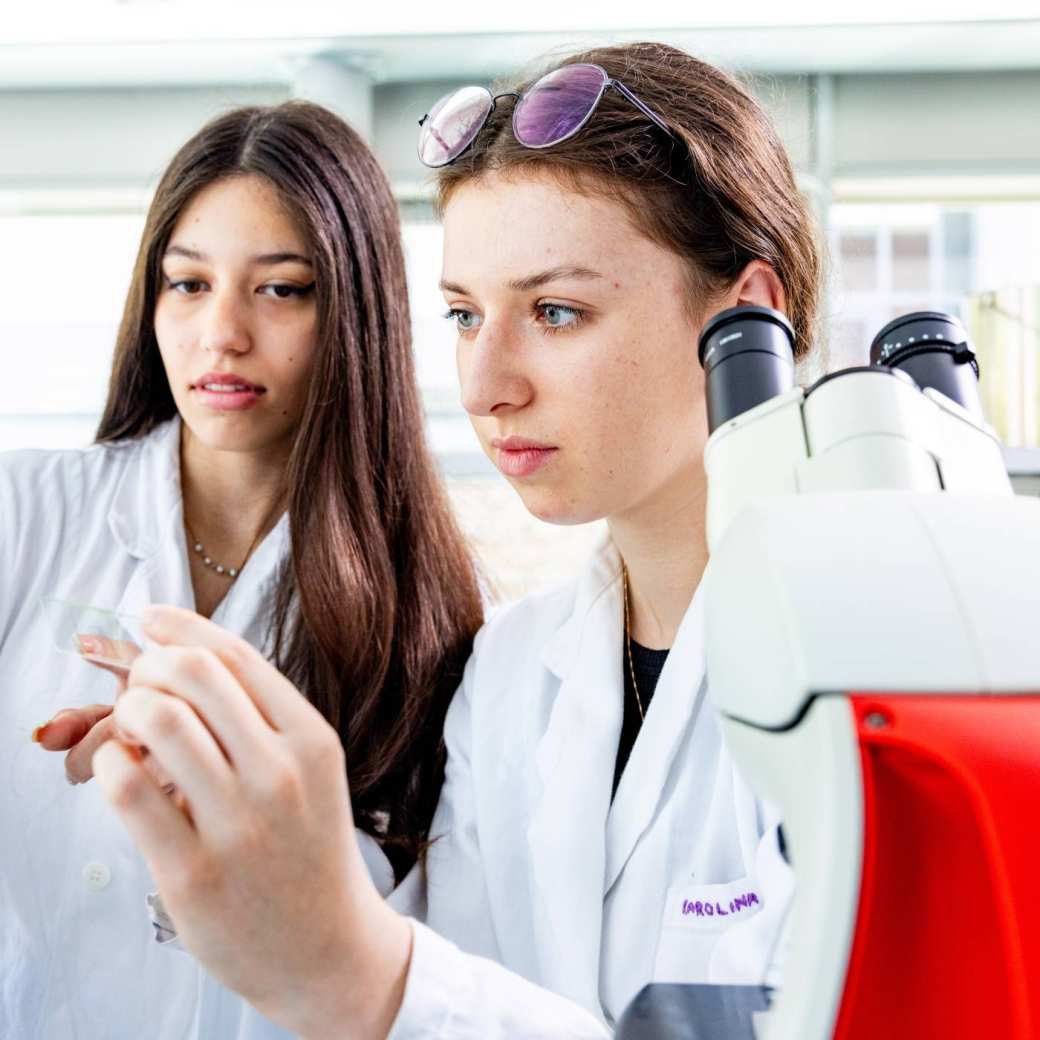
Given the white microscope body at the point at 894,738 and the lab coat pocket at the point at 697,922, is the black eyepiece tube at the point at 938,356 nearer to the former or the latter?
the white microscope body at the point at 894,738

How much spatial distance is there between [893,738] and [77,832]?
1166 millimetres

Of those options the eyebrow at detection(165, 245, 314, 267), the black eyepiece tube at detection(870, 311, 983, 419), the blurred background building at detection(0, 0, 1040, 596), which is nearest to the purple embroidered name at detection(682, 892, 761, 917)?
the black eyepiece tube at detection(870, 311, 983, 419)

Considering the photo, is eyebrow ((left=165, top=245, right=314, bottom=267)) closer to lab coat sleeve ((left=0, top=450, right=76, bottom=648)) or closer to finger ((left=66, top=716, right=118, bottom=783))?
lab coat sleeve ((left=0, top=450, right=76, bottom=648))

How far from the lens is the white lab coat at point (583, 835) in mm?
991

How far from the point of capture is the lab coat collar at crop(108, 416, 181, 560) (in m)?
1.59

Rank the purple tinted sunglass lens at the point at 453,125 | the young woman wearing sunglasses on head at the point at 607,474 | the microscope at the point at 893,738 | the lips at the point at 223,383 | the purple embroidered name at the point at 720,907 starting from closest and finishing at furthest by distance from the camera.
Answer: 1. the microscope at the point at 893,738
2. the purple embroidered name at the point at 720,907
3. the young woman wearing sunglasses on head at the point at 607,474
4. the purple tinted sunglass lens at the point at 453,125
5. the lips at the point at 223,383

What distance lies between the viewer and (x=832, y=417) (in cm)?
A: 58

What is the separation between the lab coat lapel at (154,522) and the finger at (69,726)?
18.7 inches

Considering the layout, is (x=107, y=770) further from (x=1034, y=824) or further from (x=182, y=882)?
(x=1034, y=824)

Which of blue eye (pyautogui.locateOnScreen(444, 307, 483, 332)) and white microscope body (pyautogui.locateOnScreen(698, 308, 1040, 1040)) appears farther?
blue eye (pyautogui.locateOnScreen(444, 307, 483, 332))

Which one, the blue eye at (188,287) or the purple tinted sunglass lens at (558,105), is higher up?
the blue eye at (188,287)

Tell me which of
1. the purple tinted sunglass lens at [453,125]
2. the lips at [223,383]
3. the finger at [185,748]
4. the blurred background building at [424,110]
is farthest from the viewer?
the blurred background building at [424,110]

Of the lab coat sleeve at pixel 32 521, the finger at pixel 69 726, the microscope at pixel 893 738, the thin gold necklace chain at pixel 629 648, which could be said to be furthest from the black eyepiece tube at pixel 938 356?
the lab coat sleeve at pixel 32 521

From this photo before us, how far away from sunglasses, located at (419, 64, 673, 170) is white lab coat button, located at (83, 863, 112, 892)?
0.83 metres
